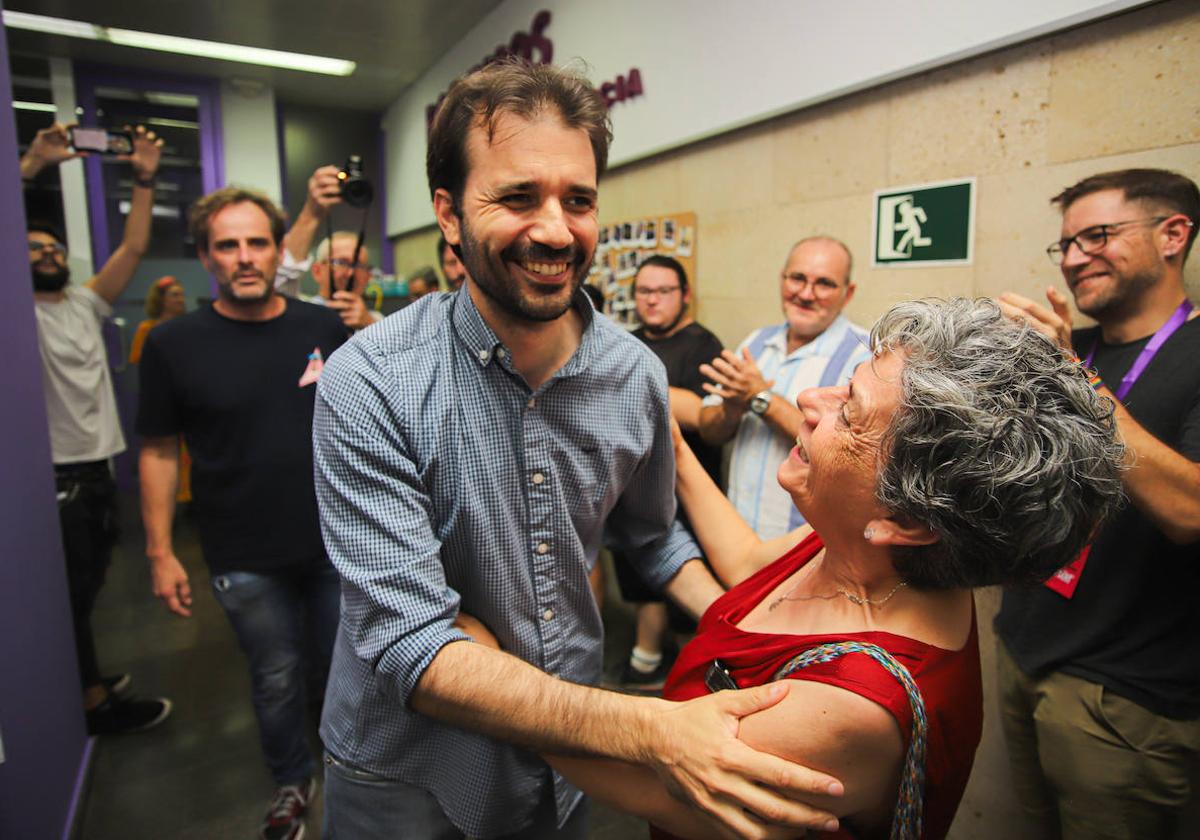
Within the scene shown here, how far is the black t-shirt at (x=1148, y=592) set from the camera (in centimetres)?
151

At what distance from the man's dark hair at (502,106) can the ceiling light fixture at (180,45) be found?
233 inches

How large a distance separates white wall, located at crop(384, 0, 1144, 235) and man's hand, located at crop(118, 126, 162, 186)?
2057 millimetres

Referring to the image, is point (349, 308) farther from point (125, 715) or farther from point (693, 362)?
point (125, 715)

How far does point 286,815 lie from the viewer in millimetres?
2232

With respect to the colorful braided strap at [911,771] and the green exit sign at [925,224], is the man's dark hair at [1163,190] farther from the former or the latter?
the colorful braided strap at [911,771]

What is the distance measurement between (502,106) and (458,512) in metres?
0.66

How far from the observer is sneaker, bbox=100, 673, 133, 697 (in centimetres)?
291

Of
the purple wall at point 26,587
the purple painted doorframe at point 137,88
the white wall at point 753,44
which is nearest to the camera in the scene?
the purple wall at point 26,587

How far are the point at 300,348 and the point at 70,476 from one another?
1385mm

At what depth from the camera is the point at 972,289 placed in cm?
217

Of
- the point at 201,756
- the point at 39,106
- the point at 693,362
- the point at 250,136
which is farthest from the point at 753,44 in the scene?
the point at 39,106

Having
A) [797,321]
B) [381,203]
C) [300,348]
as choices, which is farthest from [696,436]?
[381,203]

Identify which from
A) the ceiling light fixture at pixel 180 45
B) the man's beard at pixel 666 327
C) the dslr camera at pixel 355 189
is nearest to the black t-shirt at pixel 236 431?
the dslr camera at pixel 355 189

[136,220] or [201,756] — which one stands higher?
[136,220]
